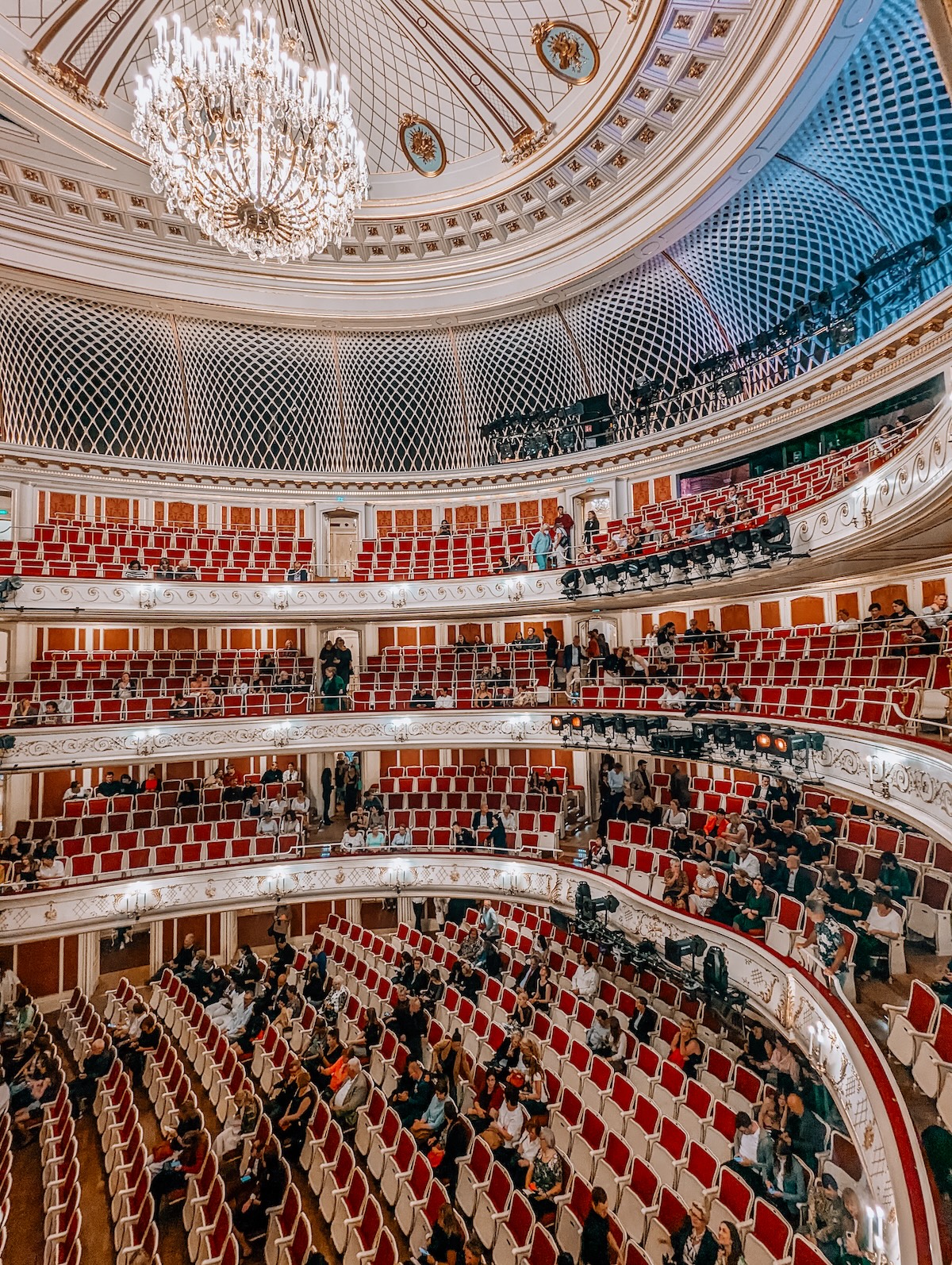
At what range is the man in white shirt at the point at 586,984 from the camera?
8984 mm

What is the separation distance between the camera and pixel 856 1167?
539 centimetres

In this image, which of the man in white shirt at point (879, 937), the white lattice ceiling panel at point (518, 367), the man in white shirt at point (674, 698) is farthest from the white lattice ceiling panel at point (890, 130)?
the man in white shirt at point (879, 937)

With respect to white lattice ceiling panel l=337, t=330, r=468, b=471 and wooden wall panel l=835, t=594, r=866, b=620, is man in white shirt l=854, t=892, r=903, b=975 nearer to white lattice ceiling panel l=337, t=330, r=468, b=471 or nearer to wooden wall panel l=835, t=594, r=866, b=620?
wooden wall panel l=835, t=594, r=866, b=620

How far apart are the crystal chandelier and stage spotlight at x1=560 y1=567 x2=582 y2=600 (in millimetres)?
7169

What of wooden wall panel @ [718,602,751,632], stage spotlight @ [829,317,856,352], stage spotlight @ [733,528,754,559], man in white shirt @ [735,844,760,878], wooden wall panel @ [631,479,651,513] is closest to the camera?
man in white shirt @ [735,844,760,878]

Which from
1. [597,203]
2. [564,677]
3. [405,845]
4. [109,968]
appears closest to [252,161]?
[597,203]

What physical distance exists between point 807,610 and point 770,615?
0.87 meters

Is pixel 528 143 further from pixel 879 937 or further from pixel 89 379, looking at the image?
pixel 879 937

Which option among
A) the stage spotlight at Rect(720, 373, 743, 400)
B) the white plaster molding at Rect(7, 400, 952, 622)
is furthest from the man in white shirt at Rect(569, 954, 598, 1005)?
the stage spotlight at Rect(720, 373, 743, 400)

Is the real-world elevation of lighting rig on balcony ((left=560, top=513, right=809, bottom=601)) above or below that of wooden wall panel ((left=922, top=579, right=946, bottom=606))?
above

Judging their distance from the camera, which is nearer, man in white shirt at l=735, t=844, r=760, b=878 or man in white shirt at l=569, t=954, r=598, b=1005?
man in white shirt at l=735, t=844, r=760, b=878

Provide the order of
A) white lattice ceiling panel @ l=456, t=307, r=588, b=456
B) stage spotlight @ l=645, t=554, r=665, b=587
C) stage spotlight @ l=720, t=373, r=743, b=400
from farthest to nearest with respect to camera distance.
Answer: white lattice ceiling panel @ l=456, t=307, r=588, b=456
stage spotlight @ l=720, t=373, r=743, b=400
stage spotlight @ l=645, t=554, r=665, b=587

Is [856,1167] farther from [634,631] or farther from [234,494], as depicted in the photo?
[234,494]

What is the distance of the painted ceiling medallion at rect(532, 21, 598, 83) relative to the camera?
33.8 feet
